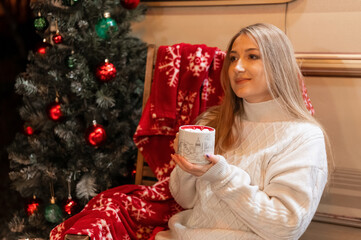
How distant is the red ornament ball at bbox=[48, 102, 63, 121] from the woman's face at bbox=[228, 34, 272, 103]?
840 mm

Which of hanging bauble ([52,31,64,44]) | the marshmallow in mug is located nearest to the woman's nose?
the marshmallow in mug

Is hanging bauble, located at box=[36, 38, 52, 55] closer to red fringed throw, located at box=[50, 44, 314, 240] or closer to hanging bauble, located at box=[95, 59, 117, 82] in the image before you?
hanging bauble, located at box=[95, 59, 117, 82]

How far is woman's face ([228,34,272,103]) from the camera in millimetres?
1193

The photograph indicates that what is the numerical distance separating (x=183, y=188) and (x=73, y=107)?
73cm

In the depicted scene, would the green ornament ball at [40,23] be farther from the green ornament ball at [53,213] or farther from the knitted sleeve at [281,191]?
the knitted sleeve at [281,191]

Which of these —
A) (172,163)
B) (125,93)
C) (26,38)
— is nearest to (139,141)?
(172,163)

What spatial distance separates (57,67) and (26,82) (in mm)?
156

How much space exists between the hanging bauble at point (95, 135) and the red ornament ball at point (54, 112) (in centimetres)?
15

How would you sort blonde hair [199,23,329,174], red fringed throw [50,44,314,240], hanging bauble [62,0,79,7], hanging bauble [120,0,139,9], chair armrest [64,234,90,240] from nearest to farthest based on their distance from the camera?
chair armrest [64,234,90,240] < blonde hair [199,23,329,174] < red fringed throw [50,44,314,240] < hanging bauble [62,0,79,7] < hanging bauble [120,0,139,9]

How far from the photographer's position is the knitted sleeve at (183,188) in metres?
1.28

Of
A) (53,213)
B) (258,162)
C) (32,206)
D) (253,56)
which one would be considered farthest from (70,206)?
(253,56)

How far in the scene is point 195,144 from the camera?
3.27 ft

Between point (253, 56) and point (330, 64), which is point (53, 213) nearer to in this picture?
point (253, 56)

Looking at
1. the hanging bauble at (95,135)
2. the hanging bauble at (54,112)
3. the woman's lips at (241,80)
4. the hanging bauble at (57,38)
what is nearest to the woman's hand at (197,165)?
the woman's lips at (241,80)
